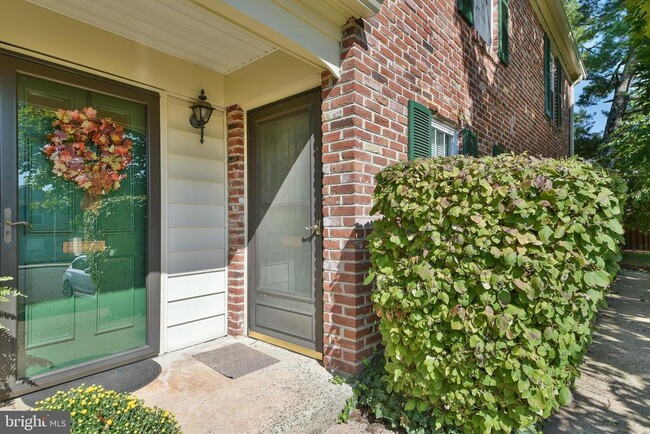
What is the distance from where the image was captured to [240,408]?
2.12 metres

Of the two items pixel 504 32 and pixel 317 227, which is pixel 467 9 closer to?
pixel 504 32

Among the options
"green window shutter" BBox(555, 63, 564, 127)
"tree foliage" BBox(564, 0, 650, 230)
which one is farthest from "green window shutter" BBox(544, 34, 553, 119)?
"tree foliage" BBox(564, 0, 650, 230)

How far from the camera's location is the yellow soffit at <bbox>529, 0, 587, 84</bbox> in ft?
22.2

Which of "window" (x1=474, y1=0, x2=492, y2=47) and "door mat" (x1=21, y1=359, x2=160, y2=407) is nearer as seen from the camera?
"door mat" (x1=21, y1=359, x2=160, y2=407)

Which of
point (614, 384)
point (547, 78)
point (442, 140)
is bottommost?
point (614, 384)

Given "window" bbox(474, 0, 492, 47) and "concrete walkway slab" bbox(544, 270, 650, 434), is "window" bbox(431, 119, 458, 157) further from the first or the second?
"concrete walkway slab" bbox(544, 270, 650, 434)

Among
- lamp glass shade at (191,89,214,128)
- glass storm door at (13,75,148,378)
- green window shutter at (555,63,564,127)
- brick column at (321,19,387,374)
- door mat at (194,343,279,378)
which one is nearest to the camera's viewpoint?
glass storm door at (13,75,148,378)

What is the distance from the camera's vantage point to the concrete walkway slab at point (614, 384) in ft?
7.52

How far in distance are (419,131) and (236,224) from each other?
6.14 feet

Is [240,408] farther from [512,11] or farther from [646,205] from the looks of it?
[646,205]

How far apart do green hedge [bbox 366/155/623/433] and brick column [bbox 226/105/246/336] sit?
68.9 inches

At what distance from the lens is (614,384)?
282cm

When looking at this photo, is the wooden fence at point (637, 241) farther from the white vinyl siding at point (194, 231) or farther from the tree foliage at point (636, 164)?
the white vinyl siding at point (194, 231)

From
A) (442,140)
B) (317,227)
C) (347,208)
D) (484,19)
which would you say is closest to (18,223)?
(317,227)
